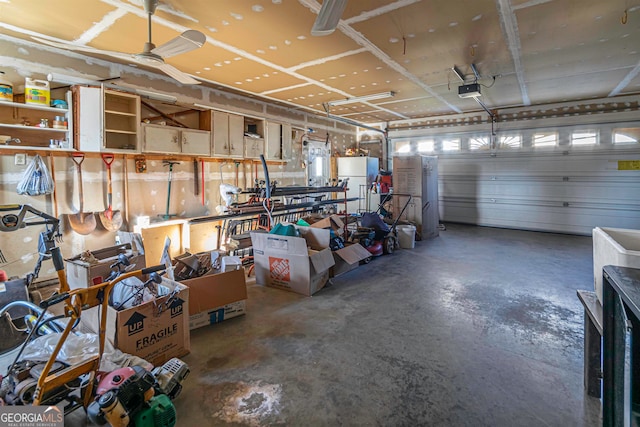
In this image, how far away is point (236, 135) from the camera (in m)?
5.53

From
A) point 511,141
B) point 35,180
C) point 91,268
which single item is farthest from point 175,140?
point 511,141

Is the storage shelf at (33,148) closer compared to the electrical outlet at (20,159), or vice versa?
the storage shelf at (33,148)

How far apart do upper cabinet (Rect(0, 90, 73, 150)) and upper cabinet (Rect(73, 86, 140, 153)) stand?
120mm

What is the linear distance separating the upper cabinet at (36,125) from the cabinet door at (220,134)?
193cm

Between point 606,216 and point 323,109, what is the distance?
649 centimetres

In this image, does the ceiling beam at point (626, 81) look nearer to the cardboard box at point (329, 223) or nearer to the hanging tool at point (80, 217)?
the cardboard box at point (329, 223)

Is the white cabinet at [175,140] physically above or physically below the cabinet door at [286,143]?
below

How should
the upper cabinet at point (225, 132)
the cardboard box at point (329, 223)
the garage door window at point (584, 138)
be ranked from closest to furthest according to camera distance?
the cardboard box at point (329, 223) → the upper cabinet at point (225, 132) → the garage door window at point (584, 138)

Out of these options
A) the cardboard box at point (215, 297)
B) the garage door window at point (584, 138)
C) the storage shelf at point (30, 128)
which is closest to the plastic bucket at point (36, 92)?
the storage shelf at point (30, 128)

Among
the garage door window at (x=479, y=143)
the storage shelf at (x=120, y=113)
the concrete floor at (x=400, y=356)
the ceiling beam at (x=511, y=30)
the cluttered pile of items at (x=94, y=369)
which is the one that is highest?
the ceiling beam at (x=511, y=30)

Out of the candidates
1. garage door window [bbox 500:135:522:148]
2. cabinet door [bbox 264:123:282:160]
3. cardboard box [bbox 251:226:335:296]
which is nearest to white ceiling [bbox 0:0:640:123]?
cabinet door [bbox 264:123:282:160]

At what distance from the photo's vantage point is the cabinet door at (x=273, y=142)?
616 cm

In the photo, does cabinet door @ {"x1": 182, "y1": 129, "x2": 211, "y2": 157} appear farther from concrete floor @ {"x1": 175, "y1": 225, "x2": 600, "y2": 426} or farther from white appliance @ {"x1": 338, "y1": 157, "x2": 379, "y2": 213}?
white appliance @ {"x1": 338, "y1": 157, "x2": 379, "y2": 213}

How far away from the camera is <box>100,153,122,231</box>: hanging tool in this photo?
4.08 m
